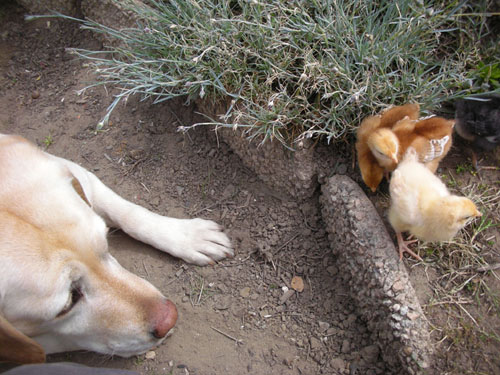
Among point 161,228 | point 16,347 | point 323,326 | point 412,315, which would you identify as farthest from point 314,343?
point 16,347

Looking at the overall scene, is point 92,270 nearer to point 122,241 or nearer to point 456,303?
point 122,241

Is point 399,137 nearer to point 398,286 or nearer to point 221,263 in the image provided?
point 398,286

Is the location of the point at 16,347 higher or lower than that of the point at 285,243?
higher

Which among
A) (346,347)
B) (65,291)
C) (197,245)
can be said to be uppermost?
(65,291)

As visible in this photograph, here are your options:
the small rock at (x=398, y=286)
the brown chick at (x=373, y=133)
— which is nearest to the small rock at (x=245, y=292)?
the small rock at (x=398, y=286)

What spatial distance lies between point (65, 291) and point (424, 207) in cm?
178

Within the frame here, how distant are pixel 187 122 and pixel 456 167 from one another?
198 centimetres

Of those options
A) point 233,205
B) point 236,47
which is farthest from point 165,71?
point 233,205

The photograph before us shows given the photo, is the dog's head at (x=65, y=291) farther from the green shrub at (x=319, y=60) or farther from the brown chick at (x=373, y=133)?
the brown chick at (x=373, y=133)

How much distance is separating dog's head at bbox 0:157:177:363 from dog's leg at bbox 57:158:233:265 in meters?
0.50

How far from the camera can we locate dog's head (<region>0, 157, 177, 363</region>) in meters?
1.67

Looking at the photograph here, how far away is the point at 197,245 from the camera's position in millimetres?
2576

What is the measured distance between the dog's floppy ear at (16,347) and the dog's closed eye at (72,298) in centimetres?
17

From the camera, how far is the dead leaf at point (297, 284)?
244 cm
